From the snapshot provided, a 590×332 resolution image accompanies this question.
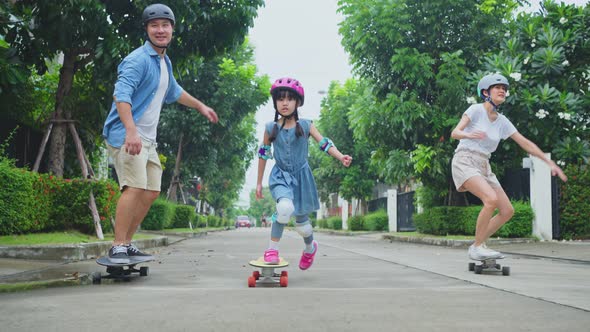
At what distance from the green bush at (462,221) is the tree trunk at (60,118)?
973cm

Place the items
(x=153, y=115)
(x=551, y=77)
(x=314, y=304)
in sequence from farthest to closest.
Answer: (x=551, y=77)
(x=153, y=115)
(x=314, y=304)

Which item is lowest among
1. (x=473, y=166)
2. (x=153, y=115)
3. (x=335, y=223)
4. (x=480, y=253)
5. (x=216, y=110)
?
(x=480, y=253)

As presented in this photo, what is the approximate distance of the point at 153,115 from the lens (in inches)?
234

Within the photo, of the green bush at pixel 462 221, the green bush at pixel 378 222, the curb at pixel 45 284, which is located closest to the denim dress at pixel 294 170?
the curb at pixel 45 284

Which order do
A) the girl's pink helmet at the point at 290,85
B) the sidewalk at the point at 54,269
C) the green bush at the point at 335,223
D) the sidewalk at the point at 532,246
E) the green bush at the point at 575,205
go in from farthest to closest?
the green bush at the point at 335,223 → the green bush at the point at 575,205 → the sidewalk at the point at 532,246 → the girl's pink helmet at the point at 290,85 → the sidewalk at the point at 54,269

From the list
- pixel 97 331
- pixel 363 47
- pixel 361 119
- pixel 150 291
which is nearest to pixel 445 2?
pixel 363 47

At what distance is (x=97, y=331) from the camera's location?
10.7 ft

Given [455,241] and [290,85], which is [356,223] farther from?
[290,85]

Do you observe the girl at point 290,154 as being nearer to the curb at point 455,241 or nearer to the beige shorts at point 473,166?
the beige shorts at point 473,166

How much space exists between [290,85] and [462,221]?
38.4 ft

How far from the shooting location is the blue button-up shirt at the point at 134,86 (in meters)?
5.62

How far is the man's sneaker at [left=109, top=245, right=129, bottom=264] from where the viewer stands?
18.2 feet

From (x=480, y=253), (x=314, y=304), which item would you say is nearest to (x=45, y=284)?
(x=314, y=304)

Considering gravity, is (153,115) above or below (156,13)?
below
